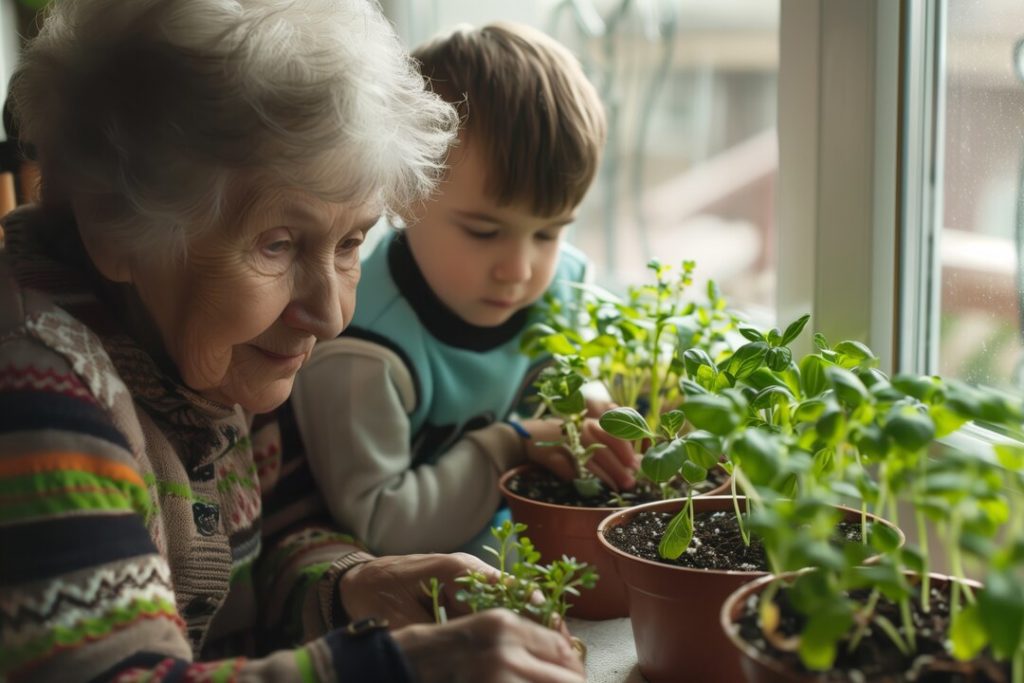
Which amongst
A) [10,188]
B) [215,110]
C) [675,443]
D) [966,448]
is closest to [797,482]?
[675,443]

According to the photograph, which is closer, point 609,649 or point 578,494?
point 609,649

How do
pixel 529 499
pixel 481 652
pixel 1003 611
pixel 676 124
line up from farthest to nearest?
pixel 676 124
pixel 529 499
pixel 481 652
pixel 1003 611

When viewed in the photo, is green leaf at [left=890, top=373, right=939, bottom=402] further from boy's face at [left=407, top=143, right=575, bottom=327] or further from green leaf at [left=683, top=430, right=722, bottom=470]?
boy's face at [left=407, top=143, right=575, bottom=327]

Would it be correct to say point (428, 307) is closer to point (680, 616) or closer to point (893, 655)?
point (680, 616)

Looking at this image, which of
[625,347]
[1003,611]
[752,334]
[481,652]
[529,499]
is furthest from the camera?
[625,347]

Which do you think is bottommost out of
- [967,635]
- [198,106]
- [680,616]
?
[680,616]

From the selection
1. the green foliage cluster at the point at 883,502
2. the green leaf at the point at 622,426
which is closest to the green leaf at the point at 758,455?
the green foliage cluster at the point at 883,502

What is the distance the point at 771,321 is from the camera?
1.83 metres

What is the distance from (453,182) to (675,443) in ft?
1.76

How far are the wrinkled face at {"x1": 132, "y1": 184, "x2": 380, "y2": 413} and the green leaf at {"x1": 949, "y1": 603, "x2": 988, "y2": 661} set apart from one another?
636 millimetres

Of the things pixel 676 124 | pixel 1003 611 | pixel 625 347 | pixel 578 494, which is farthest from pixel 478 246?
pixel 676 124

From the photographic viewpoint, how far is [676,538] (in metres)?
1.00

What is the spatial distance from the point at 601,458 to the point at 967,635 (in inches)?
27.9

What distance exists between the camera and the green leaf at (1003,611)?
1.99 ft
